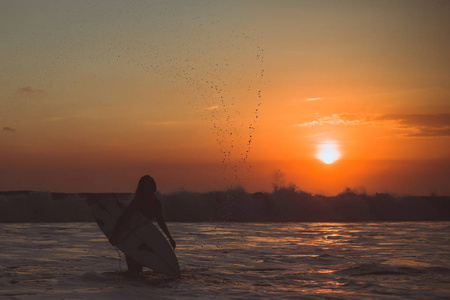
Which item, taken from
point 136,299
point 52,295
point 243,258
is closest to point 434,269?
A: point 243,258

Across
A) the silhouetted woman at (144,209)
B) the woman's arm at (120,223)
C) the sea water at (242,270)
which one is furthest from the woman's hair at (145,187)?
the sea water at (242,270)

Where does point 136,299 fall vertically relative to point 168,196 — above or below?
below

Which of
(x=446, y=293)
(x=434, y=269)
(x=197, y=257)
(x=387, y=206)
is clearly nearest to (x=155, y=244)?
(x=197, y=257)

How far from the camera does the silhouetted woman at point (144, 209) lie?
9.78 m

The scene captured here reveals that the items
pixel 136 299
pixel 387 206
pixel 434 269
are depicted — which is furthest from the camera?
pixel 387 206

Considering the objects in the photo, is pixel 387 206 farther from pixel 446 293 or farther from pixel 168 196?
pixel 446 293

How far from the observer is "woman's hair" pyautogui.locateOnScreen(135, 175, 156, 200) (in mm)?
9719

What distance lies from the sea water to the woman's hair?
156 centimetres

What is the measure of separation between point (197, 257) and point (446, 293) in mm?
6332

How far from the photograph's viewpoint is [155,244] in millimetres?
10289

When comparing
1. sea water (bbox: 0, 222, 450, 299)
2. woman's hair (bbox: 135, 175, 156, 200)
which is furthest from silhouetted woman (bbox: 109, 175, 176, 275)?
sea water (bbox: 0, 222, 450, 299)

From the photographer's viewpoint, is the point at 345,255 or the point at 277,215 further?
the point at 277,215

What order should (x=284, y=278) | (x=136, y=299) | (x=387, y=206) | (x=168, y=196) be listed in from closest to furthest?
(x=136, y=299)
(x=284, y=278)
(x=168, y=196)
(x=387, y=206)

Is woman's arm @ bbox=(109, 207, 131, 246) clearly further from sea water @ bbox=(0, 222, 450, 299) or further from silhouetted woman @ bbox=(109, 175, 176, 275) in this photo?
sea water @ bbox=(0, 222, 450, 299)
